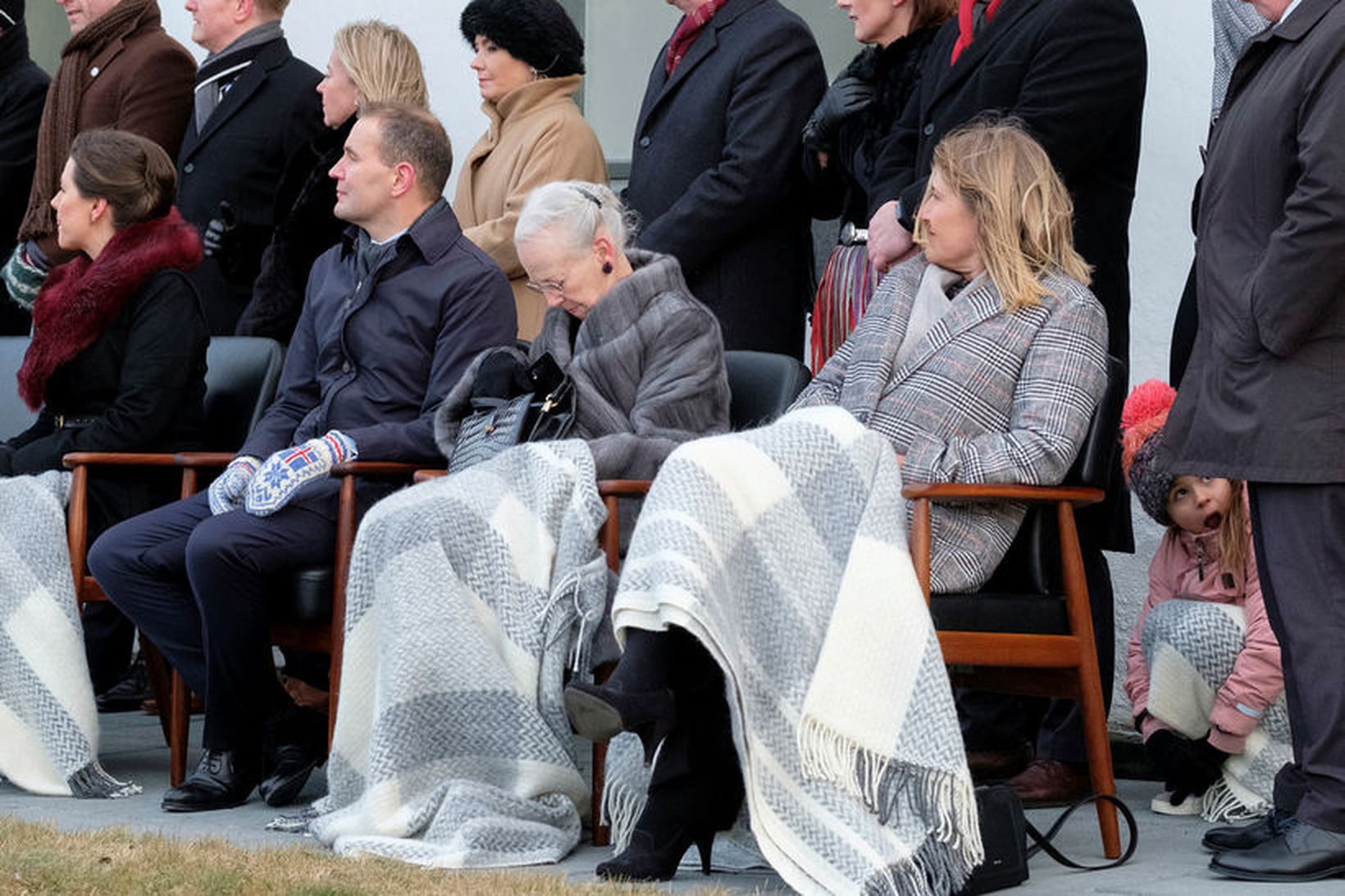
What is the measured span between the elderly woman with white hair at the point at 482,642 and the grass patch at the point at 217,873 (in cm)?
20

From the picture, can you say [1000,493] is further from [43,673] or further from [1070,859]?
[43,673]

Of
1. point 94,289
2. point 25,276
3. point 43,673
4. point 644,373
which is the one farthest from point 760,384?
point 25,276

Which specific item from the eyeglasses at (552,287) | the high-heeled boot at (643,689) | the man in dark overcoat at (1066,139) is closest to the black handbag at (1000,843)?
the high-heeled boot at (643,689)

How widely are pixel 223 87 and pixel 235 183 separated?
0.34 m

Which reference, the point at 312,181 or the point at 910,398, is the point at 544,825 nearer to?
the point at 910,398

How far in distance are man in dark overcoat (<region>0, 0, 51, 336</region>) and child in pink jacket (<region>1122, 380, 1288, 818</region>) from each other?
164 inches

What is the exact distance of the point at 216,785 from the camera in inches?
215

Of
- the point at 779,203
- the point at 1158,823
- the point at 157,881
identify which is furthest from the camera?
the point at 779,203

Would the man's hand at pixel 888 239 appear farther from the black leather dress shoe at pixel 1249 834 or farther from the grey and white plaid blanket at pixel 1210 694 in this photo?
the black leather dress shoe at pixel 1249 834

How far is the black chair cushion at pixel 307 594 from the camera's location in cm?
546

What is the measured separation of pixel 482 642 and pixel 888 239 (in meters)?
1.40

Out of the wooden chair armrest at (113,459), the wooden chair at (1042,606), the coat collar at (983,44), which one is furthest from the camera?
the wooden chair armrest at (113,459)

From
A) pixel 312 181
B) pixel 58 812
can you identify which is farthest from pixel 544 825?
pixel 312 181

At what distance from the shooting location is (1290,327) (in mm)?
4266
